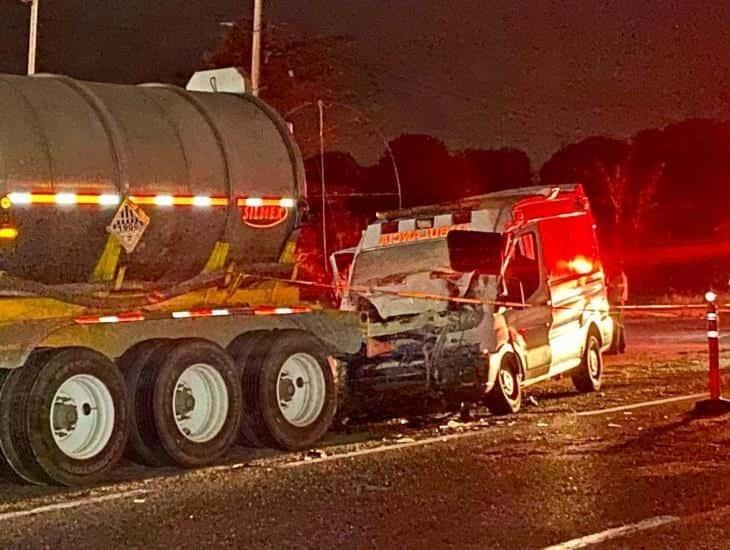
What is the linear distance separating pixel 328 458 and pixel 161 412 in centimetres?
145

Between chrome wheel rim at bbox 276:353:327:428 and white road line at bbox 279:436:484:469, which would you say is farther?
chrome wheel rim at bbox 276:353:327:428

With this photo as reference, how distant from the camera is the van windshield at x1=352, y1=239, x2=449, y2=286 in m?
14.8

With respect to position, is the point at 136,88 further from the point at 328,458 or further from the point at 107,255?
the point at 328,458

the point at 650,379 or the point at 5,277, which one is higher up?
the point at 5,277

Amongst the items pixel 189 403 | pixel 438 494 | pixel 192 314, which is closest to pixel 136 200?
pixel 192 314

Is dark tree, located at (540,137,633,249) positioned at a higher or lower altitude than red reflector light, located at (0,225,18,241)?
higher

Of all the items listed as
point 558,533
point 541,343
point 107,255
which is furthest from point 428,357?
point 558,533

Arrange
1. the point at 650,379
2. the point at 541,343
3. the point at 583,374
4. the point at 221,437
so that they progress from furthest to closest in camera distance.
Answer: the point at 650,379
the point at 583,374
the point at 541,343
the point at 221,437

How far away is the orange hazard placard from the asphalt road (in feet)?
7.40

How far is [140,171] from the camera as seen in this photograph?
432 inches

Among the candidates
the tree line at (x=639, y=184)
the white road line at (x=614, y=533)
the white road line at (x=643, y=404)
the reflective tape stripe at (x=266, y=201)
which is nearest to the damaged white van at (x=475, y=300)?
the white road line at (x=643, y=404)

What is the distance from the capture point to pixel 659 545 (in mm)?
7758

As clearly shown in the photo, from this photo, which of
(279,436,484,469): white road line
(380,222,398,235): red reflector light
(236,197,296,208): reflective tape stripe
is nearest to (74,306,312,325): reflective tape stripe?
(236,197,296,208): reflective tape stripe

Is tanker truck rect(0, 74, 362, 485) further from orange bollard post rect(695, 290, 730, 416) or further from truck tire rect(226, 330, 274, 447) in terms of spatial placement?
orange bollard post rect(695, 290, 730, 416)
